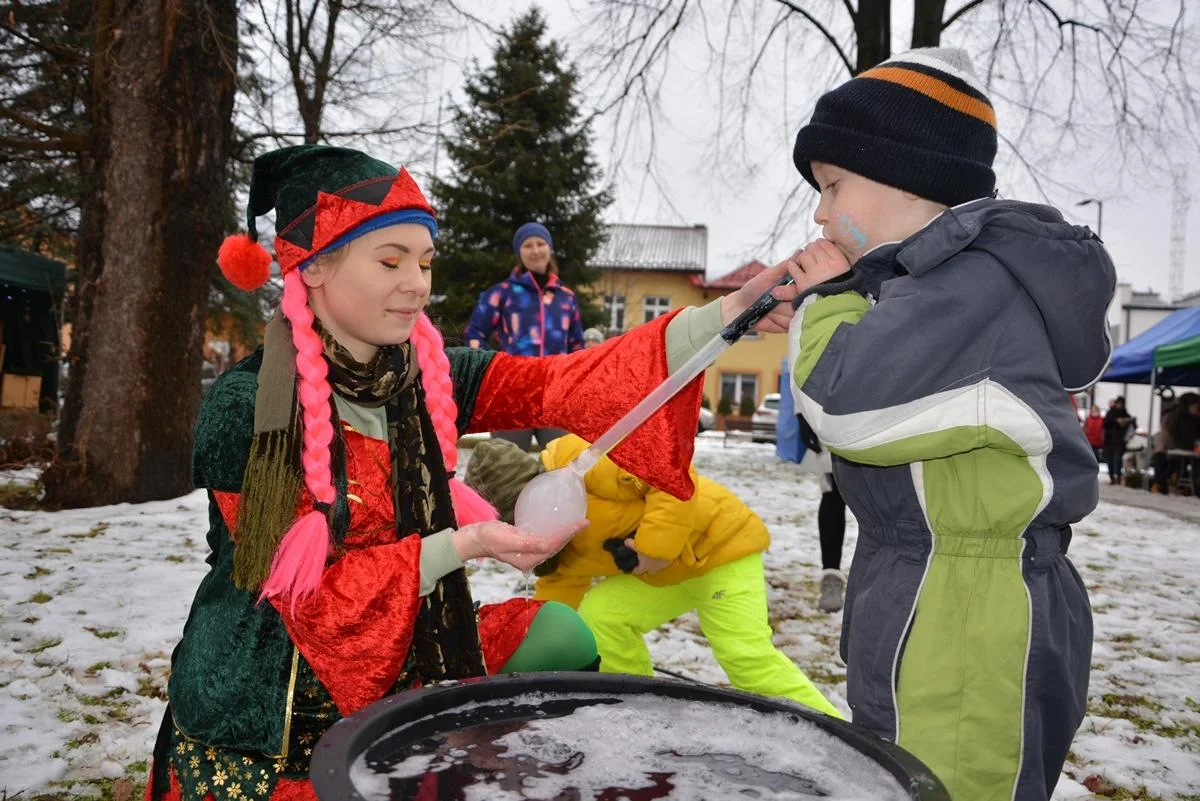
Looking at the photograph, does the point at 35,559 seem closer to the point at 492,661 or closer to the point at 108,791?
the point at 108,791

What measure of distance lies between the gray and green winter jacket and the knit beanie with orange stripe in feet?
0.44

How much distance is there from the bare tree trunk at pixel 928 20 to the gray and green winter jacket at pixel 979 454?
6183 millimetres

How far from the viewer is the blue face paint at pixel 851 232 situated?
1.59m

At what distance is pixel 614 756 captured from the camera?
1.13 meters

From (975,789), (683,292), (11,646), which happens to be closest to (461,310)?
(11,646)

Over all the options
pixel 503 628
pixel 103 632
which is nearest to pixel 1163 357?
pixel 503 628

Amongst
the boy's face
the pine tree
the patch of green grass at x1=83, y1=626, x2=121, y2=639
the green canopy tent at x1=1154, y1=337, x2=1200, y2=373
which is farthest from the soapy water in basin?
the pine tree

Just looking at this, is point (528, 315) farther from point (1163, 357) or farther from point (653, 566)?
point (1163, 357)

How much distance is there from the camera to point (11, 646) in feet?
10.4

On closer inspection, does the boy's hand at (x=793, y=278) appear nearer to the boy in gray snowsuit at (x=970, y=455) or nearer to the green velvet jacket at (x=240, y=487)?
the boy in gray snowsuit at (x=970, y=455)

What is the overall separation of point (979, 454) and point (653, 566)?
154 centimetres

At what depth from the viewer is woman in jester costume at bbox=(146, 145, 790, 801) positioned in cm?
149

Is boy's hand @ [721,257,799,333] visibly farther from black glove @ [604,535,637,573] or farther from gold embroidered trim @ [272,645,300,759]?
black glove @ [604,535,637,573]

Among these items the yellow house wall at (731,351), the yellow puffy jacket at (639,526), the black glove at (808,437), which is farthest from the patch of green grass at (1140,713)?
the yellow house wall at (731,351)
